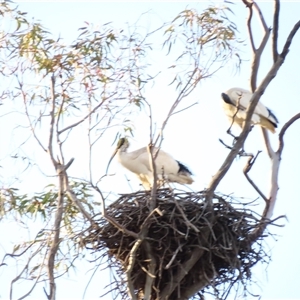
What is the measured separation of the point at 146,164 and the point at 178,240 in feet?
8.48

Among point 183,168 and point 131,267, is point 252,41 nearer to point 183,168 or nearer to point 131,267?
point 131,267

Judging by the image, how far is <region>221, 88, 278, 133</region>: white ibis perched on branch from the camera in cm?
1208

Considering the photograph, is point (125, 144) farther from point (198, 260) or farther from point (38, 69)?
point (198, 260)

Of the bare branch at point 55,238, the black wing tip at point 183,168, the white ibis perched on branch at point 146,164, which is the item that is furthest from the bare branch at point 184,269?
the black wing tip at point 183,168

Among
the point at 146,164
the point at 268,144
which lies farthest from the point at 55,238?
the point at 146,164

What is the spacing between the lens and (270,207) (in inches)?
381

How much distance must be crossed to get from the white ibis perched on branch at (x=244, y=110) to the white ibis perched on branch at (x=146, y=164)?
81 centimetres

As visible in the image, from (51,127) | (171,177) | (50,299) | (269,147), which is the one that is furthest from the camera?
(171,177)

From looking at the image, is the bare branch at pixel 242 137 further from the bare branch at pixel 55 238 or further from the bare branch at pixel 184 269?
the bare branch at pixel 55 238

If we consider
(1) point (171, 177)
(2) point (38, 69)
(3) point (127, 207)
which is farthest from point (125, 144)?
(3) point (127, 207)

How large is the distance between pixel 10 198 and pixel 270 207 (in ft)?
7.56

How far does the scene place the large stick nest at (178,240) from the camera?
30.1 feet

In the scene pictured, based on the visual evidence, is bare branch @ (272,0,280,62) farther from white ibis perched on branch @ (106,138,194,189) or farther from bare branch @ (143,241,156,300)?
white ibis perched on branch @ (106,138,194,189)

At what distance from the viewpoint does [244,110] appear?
1228cm
